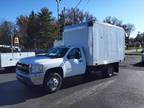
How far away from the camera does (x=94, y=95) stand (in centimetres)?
837

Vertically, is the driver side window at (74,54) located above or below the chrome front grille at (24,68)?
above

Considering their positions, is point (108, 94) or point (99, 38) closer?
point (108, 94)

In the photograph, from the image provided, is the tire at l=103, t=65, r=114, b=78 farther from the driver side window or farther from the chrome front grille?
the chrome front grille

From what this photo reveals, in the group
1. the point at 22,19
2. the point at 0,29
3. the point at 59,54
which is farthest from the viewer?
the point at 0,29

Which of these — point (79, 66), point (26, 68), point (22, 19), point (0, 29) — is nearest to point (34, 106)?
point (26, 68)

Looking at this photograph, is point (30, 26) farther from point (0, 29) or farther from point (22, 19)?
point (0, 29)

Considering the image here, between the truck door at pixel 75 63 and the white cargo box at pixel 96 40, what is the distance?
44 cm

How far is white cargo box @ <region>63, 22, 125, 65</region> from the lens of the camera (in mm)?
10680

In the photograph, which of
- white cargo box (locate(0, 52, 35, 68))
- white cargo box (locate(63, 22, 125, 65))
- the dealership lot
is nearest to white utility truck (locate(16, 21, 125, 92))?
white cargo box (locate(63, 22, 125, 65))

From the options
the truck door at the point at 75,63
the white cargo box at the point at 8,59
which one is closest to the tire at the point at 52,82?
the truck door at the point at 75,63

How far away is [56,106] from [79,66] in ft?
11.4

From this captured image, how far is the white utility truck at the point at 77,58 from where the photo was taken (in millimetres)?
8578

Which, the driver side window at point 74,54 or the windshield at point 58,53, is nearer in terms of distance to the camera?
the windshield at point 58,53

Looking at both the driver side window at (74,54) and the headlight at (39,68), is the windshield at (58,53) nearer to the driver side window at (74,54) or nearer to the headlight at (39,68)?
the driver side window at (74,54)
